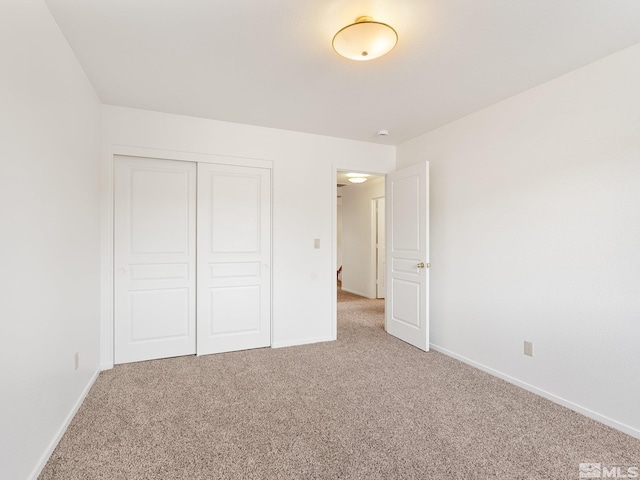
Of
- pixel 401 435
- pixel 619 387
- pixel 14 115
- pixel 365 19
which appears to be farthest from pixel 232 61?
pixel 619 387

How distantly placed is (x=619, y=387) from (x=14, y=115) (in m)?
3.75

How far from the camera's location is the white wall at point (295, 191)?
3.35 meters

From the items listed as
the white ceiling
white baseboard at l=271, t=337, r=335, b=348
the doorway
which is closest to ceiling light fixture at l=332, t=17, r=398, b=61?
the white ceiling

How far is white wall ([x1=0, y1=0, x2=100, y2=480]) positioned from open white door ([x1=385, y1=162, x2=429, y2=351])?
122 inches

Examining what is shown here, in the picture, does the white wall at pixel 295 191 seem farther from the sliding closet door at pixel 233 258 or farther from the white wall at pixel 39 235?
the white wall at pixel 39 235

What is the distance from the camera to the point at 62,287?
2047 millimetres

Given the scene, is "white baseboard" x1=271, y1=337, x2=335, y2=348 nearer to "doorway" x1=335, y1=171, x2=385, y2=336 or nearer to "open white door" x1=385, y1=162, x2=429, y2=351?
"open white door" x1=385, y1=162, x2=429, y2=351

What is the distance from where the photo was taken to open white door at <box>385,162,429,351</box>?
3.57 meters

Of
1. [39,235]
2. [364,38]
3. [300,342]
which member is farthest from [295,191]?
[39,235]

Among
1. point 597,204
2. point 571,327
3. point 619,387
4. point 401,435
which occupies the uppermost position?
point 597,204

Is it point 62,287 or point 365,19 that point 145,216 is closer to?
point 62,287

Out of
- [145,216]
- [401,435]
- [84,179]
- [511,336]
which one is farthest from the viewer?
[145,216]

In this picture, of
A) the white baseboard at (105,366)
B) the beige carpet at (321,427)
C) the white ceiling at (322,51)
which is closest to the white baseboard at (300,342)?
the beige carpet at (321,427)

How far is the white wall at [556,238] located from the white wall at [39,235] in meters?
3.30
